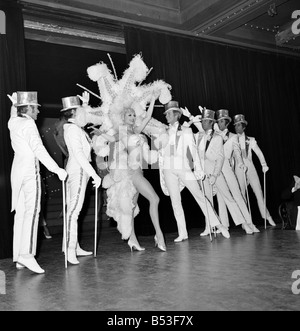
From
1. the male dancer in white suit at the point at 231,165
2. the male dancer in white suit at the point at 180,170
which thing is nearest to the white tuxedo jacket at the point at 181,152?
the male dancer in white suit at the point at 180,170

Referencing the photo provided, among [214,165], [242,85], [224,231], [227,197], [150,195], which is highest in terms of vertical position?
[242,85]

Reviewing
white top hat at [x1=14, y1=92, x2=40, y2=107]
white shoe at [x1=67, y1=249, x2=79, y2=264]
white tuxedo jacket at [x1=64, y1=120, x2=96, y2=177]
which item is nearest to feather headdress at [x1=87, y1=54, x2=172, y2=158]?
white tuxedo jacket at [x1=64, y1=120, x2=96, y2=177]

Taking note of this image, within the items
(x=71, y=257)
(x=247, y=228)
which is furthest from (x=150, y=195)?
(x=247, y=228)

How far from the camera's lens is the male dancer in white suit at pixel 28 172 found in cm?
343

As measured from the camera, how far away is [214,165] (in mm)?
5516

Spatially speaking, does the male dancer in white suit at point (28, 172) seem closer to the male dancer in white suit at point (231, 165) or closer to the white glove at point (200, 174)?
the white glove at point (200, 174)

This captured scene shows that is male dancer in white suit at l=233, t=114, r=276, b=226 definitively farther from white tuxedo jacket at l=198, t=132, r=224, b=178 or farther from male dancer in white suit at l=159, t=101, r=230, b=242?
male dancer in white suit at l=159, t=101, r=230, b=242

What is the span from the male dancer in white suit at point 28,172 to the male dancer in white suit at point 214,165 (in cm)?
251

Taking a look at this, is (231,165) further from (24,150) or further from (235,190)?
(24,150)

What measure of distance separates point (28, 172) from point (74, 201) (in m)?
0.65

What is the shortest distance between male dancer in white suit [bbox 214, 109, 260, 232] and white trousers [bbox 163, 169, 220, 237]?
628mm

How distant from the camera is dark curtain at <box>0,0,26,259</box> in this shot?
15.5 feet

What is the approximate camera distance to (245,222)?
543 centimetres
